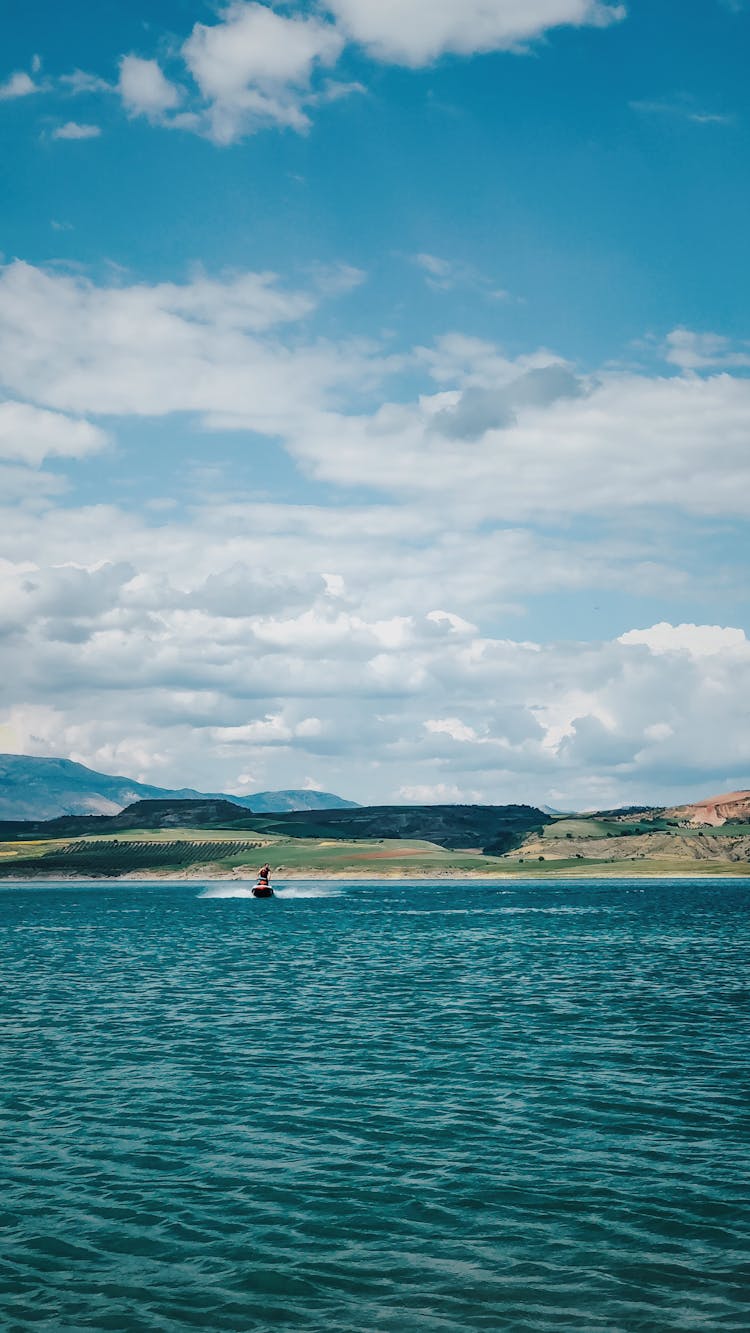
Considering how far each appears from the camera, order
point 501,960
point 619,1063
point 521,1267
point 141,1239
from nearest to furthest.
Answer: point 521,1267 < point 141,1239 < point 619,1063 < point 501,960

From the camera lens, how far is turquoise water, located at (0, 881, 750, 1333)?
840 inches

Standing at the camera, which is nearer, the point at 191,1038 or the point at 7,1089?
the point at 7,1089

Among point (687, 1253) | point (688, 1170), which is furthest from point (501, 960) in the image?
point (687, 1253)

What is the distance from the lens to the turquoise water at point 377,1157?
70.0ft

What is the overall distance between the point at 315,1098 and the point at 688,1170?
518 inches

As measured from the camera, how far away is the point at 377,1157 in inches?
1203

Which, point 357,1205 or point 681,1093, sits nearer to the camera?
point 357,1205

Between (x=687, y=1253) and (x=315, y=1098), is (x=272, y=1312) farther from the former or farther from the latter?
(x=315, y=1098)

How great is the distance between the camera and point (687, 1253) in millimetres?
23375

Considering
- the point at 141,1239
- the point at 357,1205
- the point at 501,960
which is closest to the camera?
the point at 141,1239

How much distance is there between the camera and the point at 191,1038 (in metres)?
48.7

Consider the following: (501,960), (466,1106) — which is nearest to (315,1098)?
(466,1106)

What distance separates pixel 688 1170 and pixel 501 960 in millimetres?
57104

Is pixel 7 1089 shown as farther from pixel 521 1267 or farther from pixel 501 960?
pixel 501 960
